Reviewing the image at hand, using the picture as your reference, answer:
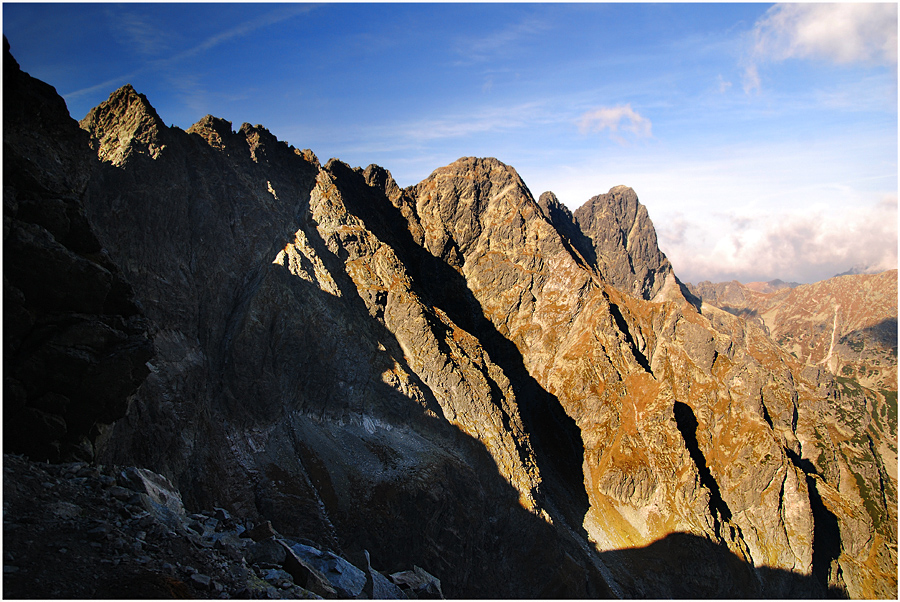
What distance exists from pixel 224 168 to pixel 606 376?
3932 inches

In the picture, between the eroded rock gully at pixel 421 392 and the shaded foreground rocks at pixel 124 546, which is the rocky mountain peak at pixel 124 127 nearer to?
the eroded rock gully at pixel 421 392

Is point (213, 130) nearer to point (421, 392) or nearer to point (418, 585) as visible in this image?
point (421, 392)

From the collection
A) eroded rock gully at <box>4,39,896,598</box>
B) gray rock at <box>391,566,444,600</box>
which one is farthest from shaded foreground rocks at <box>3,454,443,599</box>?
gray rock at <box>391,566,444,600</box>

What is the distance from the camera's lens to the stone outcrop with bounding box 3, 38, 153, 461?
1947 centimetres

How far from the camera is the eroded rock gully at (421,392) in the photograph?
54.9 metres

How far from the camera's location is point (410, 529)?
207 feet

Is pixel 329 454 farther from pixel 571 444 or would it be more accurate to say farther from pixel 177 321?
pixel 571 444

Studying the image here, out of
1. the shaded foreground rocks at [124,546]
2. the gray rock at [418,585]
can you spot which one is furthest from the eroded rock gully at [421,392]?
the gray rock at [418,585]

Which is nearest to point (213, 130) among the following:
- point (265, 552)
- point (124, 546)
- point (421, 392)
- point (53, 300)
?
point (421, 392)

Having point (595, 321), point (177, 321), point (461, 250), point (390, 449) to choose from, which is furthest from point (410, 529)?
point (461, 250)

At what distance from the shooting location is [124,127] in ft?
196

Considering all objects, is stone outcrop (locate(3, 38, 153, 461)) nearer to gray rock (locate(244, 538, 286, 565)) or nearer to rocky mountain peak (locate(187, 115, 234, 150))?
gray rock (locate(244, 538, 286, 565))

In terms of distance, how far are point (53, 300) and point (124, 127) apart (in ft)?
172

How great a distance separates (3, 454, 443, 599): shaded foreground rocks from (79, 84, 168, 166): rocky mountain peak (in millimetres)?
53716
